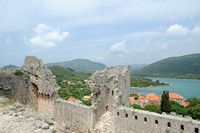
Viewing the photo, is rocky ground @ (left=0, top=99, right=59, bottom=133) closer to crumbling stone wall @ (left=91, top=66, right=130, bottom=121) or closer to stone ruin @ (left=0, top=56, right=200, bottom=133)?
stone ruin @ (left=0, top=56, right=200, bottom=133)

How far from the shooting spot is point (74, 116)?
20.6 m

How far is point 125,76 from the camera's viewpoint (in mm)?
20141

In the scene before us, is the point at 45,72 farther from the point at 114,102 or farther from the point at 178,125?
the point at 178,125

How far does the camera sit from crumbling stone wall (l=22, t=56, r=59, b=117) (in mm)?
22594

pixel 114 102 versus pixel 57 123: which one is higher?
pixel 114 102

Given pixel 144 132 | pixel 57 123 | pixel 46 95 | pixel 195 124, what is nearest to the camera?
pixel 195 124

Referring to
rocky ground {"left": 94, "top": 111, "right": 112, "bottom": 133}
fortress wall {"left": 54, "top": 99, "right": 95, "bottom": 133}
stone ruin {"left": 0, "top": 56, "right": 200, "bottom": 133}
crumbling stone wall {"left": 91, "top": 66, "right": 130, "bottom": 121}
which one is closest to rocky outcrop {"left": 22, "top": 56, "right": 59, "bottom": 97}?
stone ruin {"left": 0, "top": 56, "right": 200, "bottom": 133}

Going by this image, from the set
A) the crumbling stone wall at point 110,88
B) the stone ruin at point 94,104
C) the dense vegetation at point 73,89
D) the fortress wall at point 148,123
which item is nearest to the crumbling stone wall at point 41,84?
the stone ruin at point 94,104

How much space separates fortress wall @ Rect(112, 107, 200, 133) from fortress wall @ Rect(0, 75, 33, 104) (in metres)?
8.00

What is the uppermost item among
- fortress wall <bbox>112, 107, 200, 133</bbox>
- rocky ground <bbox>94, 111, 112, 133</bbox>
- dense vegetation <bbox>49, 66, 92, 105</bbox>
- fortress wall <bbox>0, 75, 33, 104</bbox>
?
fortress wall <bbox>0, 75, 33, 104</bbox>

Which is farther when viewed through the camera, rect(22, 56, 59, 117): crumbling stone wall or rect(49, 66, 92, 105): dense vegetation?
rect(49, 66, 92, 105): dense vegetation

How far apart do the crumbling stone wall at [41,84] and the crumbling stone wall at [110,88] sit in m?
3.69

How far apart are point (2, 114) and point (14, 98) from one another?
211 inches

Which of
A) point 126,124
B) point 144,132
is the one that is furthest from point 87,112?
point 144,132
